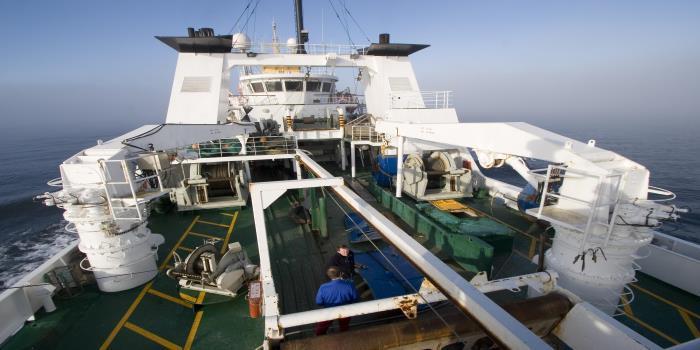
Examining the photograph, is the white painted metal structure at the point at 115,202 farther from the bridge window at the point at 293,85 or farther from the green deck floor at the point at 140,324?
the bridge window at the point at 293,85

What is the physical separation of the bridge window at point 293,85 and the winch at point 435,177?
9767mm

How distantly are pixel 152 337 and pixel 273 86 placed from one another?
15.1 m

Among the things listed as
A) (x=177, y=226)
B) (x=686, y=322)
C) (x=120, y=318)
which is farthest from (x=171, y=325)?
Answer: (x=686, y=322)

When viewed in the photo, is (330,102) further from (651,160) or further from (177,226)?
(651,160)

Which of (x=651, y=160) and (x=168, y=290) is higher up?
(x=168, y=290)

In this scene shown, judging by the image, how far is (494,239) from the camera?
709cm

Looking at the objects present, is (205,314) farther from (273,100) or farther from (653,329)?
(273,100)

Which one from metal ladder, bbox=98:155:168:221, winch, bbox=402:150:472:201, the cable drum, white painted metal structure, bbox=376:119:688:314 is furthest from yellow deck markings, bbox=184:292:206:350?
winch, bbox=402:150:472:201

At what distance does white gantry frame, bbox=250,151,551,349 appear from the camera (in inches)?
76.4

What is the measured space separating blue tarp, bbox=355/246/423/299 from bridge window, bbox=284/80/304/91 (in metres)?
13.8

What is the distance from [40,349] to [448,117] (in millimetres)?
13985

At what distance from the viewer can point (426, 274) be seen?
A: 268 centimetres

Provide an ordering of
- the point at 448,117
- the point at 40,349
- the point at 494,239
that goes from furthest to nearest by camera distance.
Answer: the point at 448,117 → the point at 494,239 → the point at 40,349

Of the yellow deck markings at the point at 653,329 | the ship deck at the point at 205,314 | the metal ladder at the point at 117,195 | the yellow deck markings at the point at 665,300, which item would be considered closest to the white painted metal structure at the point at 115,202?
the metal ladder at the point at 117,195
